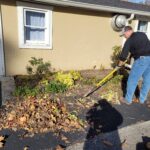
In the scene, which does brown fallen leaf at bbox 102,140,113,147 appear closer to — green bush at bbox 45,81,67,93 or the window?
green bush at bbox 45,81,67,93

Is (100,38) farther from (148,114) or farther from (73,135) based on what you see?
(73,135)

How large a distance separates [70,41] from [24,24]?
202 cm

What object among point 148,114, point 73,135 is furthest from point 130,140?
point 148,114

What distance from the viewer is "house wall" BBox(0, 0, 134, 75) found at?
22.1 feet

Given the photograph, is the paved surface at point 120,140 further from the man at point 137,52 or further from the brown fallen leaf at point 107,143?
the man at point 137,52

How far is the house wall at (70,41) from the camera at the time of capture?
22.1 ft

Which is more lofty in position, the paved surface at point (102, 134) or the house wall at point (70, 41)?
the house wall at point (70, 41)

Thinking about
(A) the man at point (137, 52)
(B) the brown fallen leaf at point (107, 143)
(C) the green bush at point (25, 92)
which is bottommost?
(B) the brown fallen leaf at point (107, 143)

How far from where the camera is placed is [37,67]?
745 cm

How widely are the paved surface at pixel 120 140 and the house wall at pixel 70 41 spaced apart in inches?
173

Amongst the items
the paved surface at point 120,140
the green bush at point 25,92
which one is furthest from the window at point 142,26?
the paved surface at point 120,140

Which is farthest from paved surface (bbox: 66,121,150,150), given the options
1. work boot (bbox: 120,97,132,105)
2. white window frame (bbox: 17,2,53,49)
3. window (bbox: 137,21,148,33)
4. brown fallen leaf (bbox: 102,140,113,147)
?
window (bbox: 137,21,148,33)

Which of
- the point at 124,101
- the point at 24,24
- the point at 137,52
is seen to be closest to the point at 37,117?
the point at 124,101

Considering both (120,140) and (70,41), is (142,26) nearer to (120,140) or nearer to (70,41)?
(70,41)
